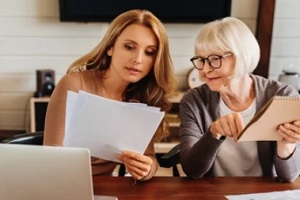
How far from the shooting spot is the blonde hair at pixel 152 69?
1.31 metres

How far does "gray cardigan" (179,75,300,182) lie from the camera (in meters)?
1.20

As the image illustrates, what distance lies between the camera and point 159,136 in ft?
4.59

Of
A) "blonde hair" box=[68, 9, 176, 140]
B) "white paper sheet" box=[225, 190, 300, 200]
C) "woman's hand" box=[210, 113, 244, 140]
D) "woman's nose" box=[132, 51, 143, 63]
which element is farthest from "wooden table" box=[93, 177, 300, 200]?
"woman's nose" box=[132, 51, 143, 63]

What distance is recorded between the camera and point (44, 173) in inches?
32.4

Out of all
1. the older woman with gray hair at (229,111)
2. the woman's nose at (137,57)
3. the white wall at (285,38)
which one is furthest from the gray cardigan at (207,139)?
the white wall at (285,38)

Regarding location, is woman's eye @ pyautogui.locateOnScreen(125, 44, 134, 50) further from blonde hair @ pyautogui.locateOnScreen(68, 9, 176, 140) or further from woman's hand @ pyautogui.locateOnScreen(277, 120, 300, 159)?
woman's hand @ pyautogui.locateOnScreen(277, 120, 300, 159)

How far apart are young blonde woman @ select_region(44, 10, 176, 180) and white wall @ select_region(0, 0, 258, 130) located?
1631 millimetres

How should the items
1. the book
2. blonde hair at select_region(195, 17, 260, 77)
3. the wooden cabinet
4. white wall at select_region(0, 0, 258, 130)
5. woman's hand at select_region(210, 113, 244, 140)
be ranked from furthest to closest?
white wall at select_region(0, 0, 258, 130) < the wooden cabinet < blonde hair at select_region(195, 17, 260, 77) < woman's hand at select_region(210, 113, 244, 140) < the book

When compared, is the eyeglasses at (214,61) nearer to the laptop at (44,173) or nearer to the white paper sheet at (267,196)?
the white paper sheet at (267,196)

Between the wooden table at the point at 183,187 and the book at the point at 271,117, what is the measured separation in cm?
17

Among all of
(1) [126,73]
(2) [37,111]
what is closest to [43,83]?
(2) [37,111]

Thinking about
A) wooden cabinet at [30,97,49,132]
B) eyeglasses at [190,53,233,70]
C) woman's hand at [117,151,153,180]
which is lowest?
wooden cabinet at [30,97,49,132]

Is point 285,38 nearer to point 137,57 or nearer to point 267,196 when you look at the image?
point 137,57

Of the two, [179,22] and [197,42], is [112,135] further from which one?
[179,22]
